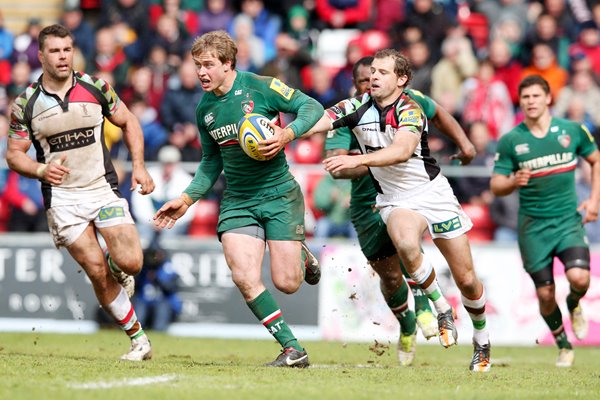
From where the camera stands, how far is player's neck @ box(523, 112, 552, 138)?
1207 centimetres

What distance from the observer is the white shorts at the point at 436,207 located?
9914 mm

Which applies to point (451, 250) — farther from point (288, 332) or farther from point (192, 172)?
point (192, 172)

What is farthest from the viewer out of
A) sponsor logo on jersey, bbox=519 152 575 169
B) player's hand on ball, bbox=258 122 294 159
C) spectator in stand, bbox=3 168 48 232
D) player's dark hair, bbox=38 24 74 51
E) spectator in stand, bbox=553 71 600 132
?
spectator in stand, bbox=553 71 600 132

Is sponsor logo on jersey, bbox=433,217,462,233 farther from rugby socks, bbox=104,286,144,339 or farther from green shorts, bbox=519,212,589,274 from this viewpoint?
rugby socks, bbox=104,286,144,339

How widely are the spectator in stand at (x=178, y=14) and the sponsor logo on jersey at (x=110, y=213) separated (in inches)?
400

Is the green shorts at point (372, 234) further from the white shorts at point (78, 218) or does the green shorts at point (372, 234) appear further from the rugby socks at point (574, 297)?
the white shorts at point (78, 218)

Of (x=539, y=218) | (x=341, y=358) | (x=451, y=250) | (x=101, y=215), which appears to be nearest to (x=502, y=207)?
(x=539, y=218)

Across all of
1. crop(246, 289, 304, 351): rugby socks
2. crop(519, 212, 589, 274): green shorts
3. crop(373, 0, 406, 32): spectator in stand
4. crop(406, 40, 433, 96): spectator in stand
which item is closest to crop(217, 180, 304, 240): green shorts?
crop(246, 289, 304, 351): rugby socks

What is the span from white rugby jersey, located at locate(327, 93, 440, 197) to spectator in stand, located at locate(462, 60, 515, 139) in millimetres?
7337

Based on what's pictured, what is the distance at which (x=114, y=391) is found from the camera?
769cm

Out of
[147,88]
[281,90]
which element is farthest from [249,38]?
[281,90]

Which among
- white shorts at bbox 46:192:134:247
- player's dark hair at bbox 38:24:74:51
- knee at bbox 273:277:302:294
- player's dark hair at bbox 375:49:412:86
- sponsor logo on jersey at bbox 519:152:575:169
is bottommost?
knee at bbox 273:277:302:294

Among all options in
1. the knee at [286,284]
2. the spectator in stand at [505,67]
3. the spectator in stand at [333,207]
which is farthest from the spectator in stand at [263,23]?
the knee at [286,284]

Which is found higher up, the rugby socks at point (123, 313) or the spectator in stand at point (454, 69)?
the spectator in stand at point (454, 69)
